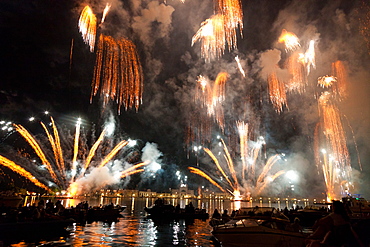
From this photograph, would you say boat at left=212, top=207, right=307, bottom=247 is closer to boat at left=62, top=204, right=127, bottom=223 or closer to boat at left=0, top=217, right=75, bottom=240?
boat at left=0, top=217, right=75, bottom=240

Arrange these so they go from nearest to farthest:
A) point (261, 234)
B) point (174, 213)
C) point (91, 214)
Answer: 1. point (261, 234)
2. point (91, 214)
3. point (174, 213)

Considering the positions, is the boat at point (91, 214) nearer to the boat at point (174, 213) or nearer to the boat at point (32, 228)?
the boat at point (32, 228)

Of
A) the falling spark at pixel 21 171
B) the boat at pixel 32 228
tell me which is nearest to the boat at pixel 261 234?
the boat at pixel 32 228

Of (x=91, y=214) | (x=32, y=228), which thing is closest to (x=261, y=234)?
(x=32, y=228)

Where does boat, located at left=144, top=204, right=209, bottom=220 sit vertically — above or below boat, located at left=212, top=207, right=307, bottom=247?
below

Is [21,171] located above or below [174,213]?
above

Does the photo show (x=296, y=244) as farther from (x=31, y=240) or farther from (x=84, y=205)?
(x=84, y=205)

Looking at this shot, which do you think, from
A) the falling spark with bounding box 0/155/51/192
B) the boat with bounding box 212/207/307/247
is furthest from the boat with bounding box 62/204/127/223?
the falling spark with bounding box 0/155/51/192

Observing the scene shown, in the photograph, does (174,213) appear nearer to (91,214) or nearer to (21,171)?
(91,214)

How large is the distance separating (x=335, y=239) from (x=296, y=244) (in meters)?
6.93

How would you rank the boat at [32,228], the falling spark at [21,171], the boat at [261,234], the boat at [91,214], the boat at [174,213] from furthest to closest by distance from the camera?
the falling spark at [21,171]
the boat at [174,213]
the boat at [91,214]
the boat at [32,228]
the boat at [261,234]

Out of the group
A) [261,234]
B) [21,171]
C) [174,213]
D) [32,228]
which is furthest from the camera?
[21,171]

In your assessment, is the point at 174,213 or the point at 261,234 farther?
the point at 174,213

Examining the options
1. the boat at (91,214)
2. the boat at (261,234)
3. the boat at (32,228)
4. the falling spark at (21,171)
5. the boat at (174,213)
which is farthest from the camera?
the falling spark at (21,171)
